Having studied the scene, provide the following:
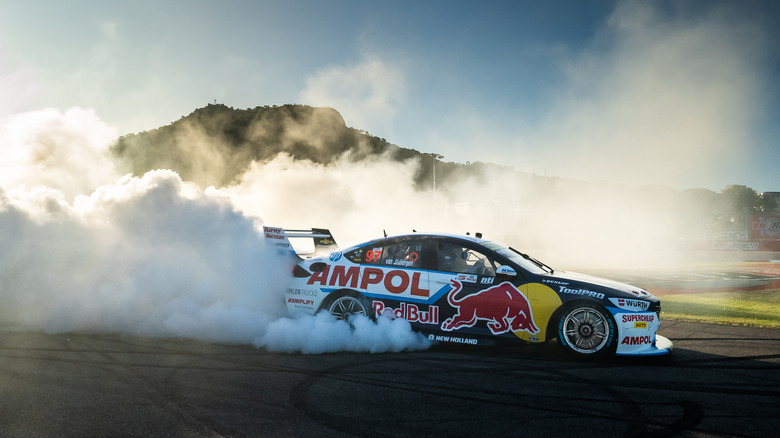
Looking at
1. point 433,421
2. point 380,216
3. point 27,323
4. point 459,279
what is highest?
point 380,216

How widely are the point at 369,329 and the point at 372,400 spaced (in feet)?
6.50

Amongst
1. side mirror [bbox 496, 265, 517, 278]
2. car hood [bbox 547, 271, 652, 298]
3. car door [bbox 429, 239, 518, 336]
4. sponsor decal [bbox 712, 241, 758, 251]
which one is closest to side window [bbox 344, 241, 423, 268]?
car door [bbox 429, 239, 518, 336]

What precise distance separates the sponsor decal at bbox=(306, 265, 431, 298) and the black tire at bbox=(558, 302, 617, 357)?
159 cm

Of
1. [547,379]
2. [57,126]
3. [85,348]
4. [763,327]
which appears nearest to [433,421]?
[547,379]

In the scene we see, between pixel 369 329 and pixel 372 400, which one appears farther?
pixel 369 329

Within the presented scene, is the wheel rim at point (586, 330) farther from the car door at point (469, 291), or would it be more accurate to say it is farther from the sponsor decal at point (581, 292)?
the car door at point (469, 291)

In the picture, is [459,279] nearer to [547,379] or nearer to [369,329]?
[369,329]

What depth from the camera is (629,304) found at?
583cm

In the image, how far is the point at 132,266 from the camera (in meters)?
7.51

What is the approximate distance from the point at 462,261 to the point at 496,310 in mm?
722

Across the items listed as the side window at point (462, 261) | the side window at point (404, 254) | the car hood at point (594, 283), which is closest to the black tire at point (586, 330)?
the car hood at point (594, 283)

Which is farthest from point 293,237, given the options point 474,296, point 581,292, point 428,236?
point 581,292

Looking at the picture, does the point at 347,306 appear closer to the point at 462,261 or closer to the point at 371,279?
the point at 371,279

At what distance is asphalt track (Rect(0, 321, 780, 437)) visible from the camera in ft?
12.0
